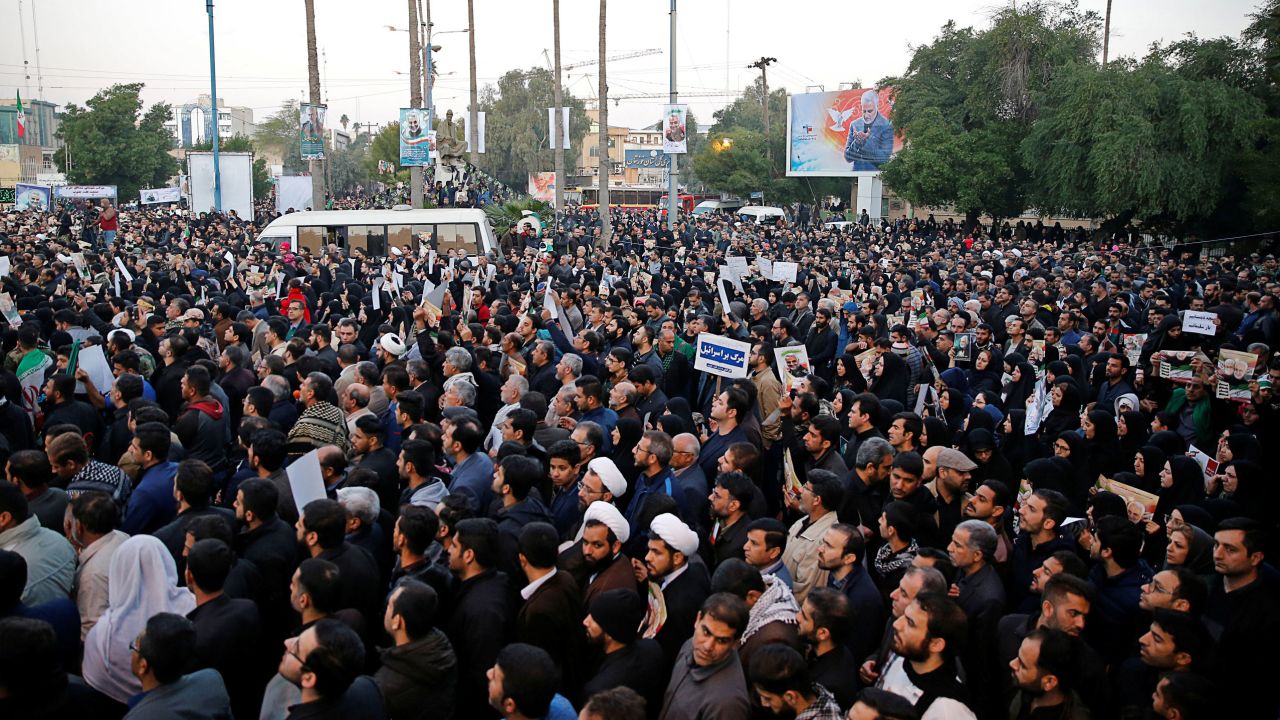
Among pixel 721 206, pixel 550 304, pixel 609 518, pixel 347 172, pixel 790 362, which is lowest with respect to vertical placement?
pixel 609 518

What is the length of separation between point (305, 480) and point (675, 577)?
206 centimetres

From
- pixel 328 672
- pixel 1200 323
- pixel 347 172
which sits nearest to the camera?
pixel 328 672

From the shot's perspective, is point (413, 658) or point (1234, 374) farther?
point (1234, 374)

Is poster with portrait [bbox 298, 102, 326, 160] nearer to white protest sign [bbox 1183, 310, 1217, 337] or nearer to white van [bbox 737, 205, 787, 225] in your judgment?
white protest sign [bbox 1183, 310, 1217, 337]

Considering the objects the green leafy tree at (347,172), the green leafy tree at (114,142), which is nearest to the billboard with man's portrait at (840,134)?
the green leafy tree at (114,142)

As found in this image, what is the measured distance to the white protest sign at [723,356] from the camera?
850 centimetres

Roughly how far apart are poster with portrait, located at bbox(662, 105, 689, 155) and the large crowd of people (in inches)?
869

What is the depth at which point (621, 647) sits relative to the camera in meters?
4.15

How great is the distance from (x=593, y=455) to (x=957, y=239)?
27.1 metres

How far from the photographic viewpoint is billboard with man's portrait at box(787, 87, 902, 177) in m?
50.5

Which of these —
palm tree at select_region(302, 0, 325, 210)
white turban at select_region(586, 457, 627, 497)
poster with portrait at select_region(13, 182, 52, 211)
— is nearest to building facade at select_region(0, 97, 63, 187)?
poster with portrait at select_region(13, 182, 52, 211)

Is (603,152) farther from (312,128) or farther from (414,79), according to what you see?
(312,128)

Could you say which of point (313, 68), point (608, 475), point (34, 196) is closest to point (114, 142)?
point (34, 196)

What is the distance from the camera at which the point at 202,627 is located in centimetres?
411
